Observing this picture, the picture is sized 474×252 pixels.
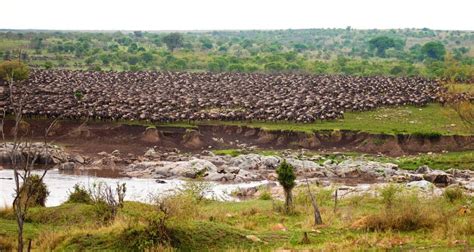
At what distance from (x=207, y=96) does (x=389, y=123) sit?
20.5 metres

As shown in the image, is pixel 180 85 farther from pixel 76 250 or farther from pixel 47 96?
pixel 76 250

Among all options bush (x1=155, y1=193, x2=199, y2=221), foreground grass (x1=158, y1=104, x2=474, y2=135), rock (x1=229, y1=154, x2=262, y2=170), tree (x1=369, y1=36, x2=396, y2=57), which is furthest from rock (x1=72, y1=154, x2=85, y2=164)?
→ tree (x1=369, y1=36, x2=396, y2=57)

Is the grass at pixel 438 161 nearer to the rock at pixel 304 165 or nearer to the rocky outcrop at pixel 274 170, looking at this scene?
the rocky outcrop at pixel 274 170

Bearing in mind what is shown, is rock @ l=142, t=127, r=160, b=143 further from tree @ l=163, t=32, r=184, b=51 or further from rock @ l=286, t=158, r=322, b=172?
tree @ l=163, t=32, r=184, b=51

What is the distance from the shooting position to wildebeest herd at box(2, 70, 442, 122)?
58.2 m

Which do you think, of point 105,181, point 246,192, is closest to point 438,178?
point 246,192

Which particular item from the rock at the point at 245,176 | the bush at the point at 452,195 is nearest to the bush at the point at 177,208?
the bush at the point at 452,195

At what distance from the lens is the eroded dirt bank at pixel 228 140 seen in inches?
1996

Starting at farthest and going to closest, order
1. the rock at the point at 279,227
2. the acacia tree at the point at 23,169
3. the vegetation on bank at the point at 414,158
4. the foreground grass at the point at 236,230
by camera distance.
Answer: the vegetation on bank at the point at 414,158
the rock at the point at 279,227
the foreground grass at the point at 236,230
the acacia tree at the point at 23,169

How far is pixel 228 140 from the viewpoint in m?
53.1

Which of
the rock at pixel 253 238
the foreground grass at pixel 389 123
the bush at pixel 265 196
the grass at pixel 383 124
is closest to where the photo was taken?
the rock at pixel 253 238

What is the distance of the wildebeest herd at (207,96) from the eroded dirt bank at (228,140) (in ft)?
6.74

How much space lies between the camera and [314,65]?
402 ft

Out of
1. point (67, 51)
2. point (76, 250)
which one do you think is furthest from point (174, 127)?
point (67, 51)
